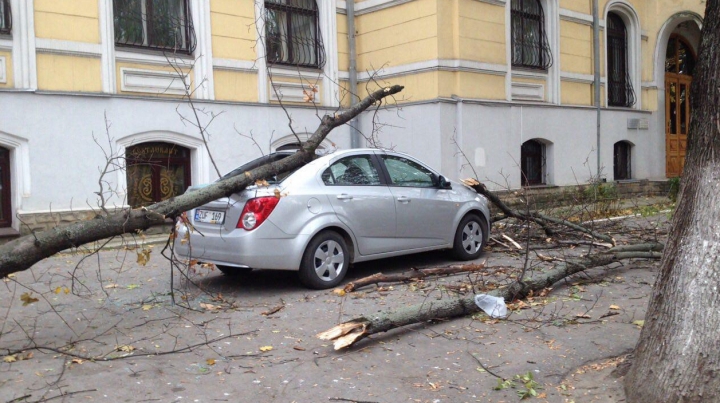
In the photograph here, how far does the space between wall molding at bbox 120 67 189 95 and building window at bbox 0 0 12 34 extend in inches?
80.1

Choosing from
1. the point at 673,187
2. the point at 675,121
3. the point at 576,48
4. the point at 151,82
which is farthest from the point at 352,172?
the point at 675,121

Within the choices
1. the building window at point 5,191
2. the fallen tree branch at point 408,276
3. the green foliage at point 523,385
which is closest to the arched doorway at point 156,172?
the building window at point 5,191

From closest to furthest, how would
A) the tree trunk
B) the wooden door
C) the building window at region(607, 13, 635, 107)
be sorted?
the tree trunk, the building window at region(607, 13, 635, 107), the wooden door

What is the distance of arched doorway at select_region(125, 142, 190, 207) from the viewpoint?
13.5 metres

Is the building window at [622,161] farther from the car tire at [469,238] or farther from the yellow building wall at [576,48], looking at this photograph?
the car tire at [469,238]

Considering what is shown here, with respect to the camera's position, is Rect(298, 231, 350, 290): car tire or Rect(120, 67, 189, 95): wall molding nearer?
Rect(298, 231, 350, 290): car tire

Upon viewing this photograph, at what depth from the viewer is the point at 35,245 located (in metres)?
5.59

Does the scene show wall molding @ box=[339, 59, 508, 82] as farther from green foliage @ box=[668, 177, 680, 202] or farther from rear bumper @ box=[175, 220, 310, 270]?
rear bumper @ box=[175, 220, 310, 270]

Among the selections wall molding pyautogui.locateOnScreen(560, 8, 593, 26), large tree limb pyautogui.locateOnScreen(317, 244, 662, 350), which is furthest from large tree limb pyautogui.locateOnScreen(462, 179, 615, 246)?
wall molding pyautogui.locateOnScreen(560, 8, 593, 26)

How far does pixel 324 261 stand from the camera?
801 centimetres

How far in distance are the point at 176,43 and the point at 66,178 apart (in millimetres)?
3486

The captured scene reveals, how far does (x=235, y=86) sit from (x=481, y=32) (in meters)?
5.62

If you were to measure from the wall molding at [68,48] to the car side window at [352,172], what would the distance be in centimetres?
659

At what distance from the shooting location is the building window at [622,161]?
20609 millimetres
